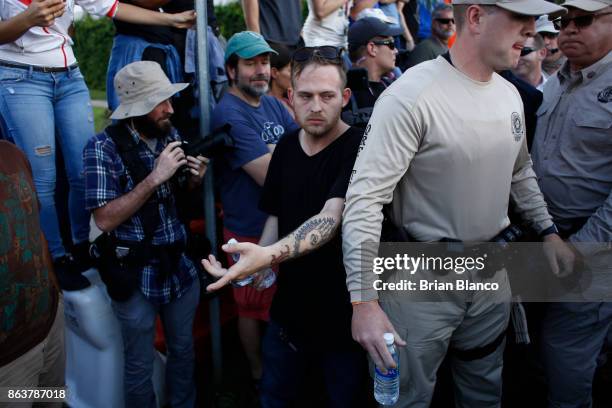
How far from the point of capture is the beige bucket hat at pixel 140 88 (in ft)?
9.13

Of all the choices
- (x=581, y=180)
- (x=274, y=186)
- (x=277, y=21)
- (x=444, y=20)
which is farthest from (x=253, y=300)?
(x=444, y=20)

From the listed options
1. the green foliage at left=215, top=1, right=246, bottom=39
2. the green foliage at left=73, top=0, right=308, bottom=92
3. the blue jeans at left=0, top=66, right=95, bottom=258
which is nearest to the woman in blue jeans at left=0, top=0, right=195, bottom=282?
the blue jeans at left=0, top=66, right=95, bottom=258

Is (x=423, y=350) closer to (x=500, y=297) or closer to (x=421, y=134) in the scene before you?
(x=500, y=297)

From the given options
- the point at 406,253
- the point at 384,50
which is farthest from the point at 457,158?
the point at 384,50

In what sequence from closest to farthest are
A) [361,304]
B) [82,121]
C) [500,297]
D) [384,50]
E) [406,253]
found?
[361,304] < [406,253] < [500,297] < [82,121] < [384,50]

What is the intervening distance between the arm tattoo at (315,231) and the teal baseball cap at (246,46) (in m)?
1.56

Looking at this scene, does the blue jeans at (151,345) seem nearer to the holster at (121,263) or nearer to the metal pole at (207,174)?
the holster at (121,263)

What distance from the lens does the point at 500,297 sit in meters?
2.27

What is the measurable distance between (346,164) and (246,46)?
1.42m

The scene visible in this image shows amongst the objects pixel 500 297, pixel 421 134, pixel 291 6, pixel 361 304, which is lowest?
pixel 500 297

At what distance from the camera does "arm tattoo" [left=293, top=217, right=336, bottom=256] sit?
6.70ft

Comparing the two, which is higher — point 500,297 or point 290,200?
point 290,200

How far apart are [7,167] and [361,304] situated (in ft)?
5.20

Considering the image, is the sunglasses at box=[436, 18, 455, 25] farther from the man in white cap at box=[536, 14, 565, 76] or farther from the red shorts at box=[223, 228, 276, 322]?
the red shorts at box=[223, 228, 276, 322]
